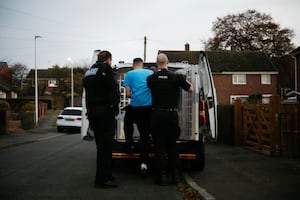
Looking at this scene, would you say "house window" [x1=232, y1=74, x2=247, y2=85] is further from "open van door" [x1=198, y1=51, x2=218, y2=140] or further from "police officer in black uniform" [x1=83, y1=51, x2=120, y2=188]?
"police officer in black uniform" [x1=83, y1=51, x2=120, y2=188]

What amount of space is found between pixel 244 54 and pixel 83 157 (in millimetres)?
43160

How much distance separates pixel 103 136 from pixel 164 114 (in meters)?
1.02

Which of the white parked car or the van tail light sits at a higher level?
the van tail light

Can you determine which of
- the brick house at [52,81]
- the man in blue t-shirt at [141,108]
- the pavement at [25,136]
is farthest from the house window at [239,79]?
the man in blue t-shirt at [141,108]

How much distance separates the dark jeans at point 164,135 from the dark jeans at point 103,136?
71 cm

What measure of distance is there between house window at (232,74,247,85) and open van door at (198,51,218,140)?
41.4 meters

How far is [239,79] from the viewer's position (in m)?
48.3

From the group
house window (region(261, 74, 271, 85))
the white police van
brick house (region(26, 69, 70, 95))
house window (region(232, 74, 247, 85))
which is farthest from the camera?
brick house (region(26, 69, 70, 95))

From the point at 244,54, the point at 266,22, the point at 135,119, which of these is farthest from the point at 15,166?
the point at 266,22

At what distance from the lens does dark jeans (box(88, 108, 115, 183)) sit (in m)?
6.35

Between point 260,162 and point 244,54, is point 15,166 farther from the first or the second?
point 244,54

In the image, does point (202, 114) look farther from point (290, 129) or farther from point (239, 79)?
point (239, 79)

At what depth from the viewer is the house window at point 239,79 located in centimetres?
4819

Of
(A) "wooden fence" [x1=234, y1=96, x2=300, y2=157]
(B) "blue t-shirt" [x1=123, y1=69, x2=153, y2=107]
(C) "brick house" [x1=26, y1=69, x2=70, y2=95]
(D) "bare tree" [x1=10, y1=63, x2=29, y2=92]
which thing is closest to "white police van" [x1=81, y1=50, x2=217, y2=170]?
(B) "blue t-shirt" [x1=123, y1=69, x2=153, y2=107]
